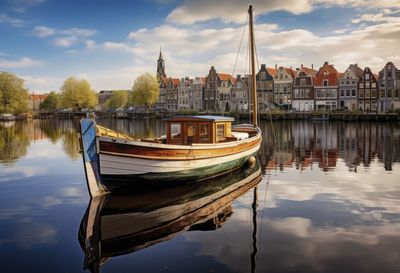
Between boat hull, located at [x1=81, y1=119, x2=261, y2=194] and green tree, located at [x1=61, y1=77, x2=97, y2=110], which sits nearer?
boat hull, located at [x1=81, y1=119, x2=261, y2=194]

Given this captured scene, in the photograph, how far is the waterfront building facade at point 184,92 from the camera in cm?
11600

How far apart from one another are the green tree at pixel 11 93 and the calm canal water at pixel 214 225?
83071 millimetres

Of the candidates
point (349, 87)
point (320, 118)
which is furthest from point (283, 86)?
point (320, 118)

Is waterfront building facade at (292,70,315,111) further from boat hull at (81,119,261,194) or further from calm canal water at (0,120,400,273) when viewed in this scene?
boat hull at (81,119,261,194)

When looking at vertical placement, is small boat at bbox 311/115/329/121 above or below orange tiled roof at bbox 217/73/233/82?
below

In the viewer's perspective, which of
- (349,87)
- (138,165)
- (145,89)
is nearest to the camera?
(138,165)

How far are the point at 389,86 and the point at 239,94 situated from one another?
119 feet

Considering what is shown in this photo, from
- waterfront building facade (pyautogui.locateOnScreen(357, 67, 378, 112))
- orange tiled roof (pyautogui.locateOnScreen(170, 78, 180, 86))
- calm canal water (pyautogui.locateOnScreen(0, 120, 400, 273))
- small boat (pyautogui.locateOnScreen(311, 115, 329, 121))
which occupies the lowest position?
calm canal water (pyautogui.locateOnScreen(0, 120, 400, 273))

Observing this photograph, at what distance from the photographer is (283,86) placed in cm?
9262

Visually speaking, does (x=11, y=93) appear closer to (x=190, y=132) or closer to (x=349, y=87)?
(x=349, y=87)

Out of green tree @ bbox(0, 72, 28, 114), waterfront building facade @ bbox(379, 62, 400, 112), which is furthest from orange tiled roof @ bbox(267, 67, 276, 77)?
green tree @ bbox(0, 72, 28, 114)

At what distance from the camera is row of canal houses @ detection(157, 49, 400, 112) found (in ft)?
257

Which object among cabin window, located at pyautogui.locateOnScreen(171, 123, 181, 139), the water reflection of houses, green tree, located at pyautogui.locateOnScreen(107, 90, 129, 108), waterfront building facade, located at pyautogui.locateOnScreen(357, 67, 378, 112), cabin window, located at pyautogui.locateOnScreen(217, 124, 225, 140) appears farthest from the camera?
green tree, located at pyautogui.locateOnScreen(107, 90, 129, 108)

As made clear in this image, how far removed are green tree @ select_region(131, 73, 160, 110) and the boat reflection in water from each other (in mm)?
91152
